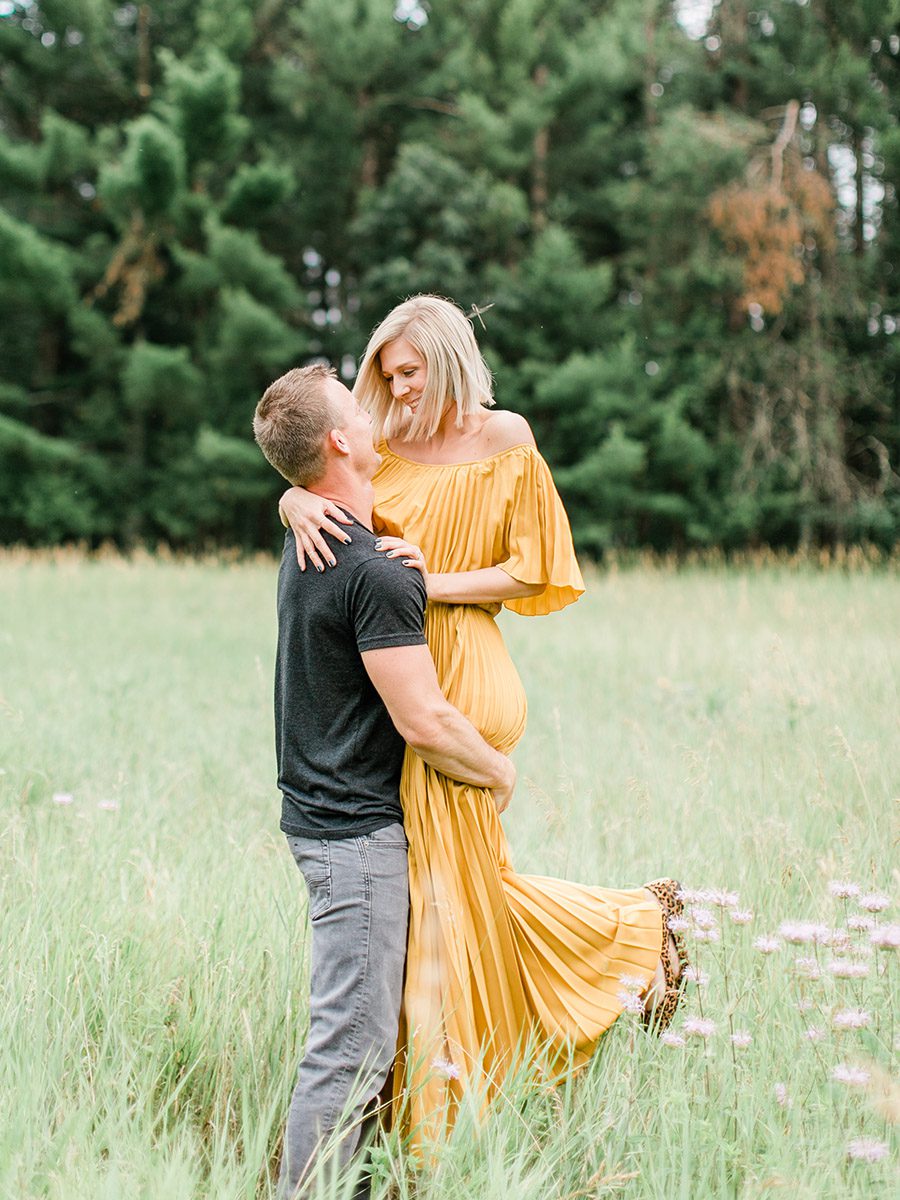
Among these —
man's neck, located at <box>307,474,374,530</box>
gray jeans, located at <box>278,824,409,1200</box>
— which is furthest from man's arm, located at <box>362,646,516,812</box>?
man's neck, located at <box>307,474,374,530</box>

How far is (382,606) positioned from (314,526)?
0.77 feet

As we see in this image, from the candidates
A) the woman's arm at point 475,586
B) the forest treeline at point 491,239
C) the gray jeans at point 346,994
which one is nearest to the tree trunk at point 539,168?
the forest treeline at point 491,239

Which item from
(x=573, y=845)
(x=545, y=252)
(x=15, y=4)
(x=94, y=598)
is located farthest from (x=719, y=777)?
(x=15, y=4)

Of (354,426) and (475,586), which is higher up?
(354,426)

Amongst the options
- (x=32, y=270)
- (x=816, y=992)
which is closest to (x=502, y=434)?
(x=816, y=992)

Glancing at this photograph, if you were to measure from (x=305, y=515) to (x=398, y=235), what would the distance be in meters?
18.3

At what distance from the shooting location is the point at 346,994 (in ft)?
6.75

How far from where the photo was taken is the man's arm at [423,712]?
6.70 ft

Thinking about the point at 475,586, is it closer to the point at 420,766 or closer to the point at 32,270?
the point at 420,766

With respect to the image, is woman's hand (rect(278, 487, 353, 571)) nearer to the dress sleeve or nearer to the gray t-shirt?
the gray t-shirt

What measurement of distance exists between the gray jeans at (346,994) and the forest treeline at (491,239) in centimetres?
1588

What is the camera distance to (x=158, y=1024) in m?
2.47

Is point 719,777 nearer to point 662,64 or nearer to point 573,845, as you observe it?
point 573,845

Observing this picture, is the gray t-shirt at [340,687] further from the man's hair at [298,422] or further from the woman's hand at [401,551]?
the man's hair at [298,422]
